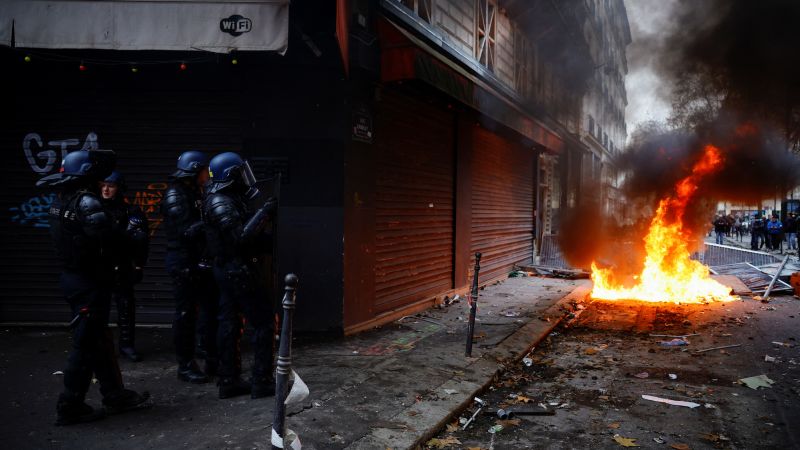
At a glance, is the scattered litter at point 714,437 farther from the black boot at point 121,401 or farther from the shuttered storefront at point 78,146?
the shuttered storefront at point 78,146

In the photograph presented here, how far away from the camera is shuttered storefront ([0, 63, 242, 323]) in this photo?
6.68 metres

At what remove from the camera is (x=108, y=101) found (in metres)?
6.70

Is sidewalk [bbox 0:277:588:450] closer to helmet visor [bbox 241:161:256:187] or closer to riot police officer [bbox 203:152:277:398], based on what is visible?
riot police officer [bbox 203:152:277:398]

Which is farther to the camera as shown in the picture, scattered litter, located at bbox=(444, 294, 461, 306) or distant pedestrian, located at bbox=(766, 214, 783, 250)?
distant pedestrian, located at bbox=(766, 214, 783, 250)

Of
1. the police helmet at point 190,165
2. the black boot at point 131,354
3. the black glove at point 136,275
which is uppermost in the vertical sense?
the police helmet at point 190,165

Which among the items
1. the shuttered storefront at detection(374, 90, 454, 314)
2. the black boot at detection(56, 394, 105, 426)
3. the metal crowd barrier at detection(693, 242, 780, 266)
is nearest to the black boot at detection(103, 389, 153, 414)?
the black boot at detection(56, 394, 105, 426)

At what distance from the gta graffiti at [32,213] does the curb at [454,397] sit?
5.59 m

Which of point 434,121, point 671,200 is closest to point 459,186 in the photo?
point 434,121

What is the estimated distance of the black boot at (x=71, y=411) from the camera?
3779 millimetres

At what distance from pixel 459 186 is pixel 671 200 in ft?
22.8

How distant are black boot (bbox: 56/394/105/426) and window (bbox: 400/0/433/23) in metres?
7.20

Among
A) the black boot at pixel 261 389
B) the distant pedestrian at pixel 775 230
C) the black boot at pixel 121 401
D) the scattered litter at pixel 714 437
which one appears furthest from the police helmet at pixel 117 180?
the distant pedestrian at pixel 775 230

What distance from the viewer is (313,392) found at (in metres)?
4.58

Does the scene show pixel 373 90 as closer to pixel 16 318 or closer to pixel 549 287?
pixel 16 318
